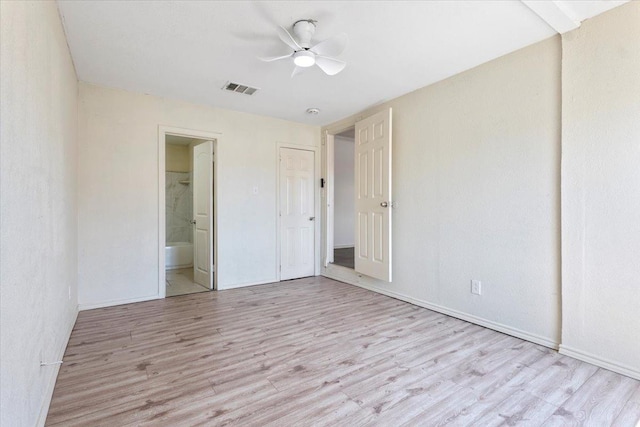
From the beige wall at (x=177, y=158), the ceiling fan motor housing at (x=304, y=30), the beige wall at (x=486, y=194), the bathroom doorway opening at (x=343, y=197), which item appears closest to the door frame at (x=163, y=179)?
the ceiling fan motor housing at (x=304, y=30)

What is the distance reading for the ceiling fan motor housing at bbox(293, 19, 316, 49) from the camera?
2.20m

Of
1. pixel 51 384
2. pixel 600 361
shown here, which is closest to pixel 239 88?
pixel 51 384

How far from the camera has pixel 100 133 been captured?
335 cm

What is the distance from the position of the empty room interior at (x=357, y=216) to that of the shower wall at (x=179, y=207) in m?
2.21

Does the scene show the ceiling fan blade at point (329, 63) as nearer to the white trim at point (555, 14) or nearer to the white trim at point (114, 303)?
the white trim at point (555, 14)

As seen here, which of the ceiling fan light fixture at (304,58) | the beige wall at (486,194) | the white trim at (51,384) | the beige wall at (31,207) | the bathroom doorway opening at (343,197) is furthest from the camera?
the bathroom doorway opening at (343,197)

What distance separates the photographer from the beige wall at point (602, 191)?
2.02m

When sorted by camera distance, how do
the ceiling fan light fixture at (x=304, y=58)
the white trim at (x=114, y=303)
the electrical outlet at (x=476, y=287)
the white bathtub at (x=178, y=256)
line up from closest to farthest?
the ceiling fan light fixture at (x=304, y=58) < the electrical outlet at (x=476, y=287) < the white trim at (x=114, y=303) < the white bathtub at (x=178, y=256)

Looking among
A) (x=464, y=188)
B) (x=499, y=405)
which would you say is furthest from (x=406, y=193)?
(x=499, y=405)

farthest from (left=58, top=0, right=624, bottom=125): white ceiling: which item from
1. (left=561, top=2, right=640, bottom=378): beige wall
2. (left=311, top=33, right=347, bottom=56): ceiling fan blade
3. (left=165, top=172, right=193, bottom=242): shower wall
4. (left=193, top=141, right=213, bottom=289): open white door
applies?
(left=165, top=172, right=193, bottom=242): shower wall

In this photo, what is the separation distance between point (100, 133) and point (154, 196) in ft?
2.75

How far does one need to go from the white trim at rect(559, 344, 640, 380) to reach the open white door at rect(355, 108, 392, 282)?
5.58ft

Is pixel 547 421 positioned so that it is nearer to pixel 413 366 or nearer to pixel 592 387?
pixel 592 387

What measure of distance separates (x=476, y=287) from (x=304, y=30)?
264 cm
